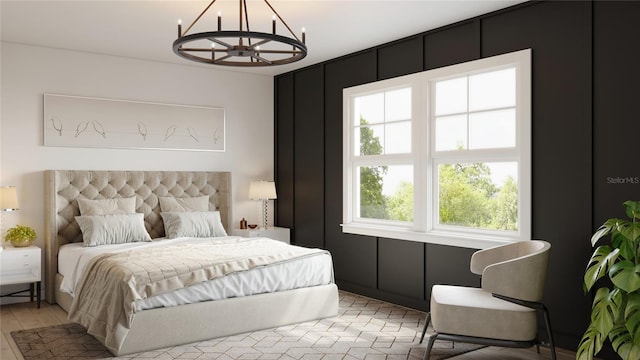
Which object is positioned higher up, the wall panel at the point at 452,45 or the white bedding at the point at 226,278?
the wall panel at the point at 452,45

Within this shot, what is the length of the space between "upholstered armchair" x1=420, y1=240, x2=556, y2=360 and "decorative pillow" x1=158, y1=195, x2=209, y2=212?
3382mm

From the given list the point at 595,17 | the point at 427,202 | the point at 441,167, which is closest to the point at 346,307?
the point at 427,202

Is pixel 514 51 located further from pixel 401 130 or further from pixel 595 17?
pixel 401 130

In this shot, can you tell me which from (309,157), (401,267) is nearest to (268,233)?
(309,157)

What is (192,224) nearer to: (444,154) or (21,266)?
(21,266)

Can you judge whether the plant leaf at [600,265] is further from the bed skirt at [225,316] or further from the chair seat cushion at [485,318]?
the bed skirt at [225,316]

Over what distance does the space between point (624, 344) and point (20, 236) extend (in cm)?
509

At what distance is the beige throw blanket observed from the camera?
12.3 ft

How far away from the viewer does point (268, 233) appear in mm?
6621

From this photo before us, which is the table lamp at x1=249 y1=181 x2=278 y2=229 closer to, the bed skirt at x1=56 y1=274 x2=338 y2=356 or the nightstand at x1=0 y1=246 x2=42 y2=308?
the bed skirt at x1=56 y1=274 x2=338 y2=356

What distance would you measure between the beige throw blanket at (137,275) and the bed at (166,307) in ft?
0.44

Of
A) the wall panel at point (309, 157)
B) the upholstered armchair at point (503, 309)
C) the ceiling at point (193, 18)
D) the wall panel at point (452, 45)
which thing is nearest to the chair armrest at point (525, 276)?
the upholstered armchair at point (503, 309)

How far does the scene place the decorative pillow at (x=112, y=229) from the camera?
521cm

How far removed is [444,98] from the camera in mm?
4973
